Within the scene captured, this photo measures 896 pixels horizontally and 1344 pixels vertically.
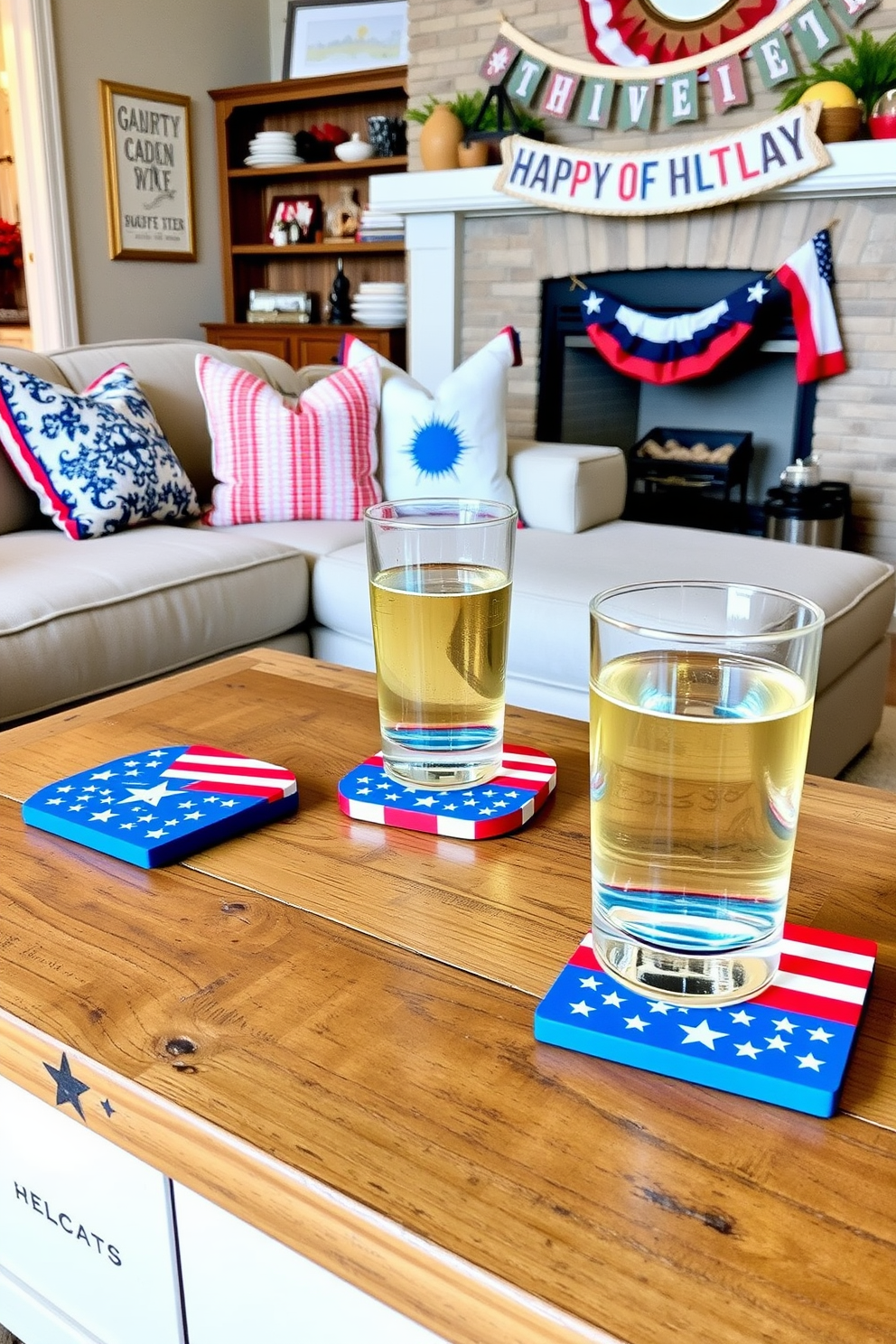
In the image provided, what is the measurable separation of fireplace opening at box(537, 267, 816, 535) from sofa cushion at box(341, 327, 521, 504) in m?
1.39

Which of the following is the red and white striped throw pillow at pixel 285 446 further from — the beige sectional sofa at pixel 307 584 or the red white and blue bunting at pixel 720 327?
the red white and blue bunting at pixel 720 327

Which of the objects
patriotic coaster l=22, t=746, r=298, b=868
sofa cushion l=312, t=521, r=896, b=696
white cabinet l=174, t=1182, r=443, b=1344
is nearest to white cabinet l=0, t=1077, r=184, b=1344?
white cabinet l=174, t=1182, r=443, b=1344

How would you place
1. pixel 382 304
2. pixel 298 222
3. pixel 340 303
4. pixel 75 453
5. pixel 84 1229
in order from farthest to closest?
pixel 298 222
pixel 340 303
pixel 382 304
pixel 75 453
pixel 84 1229

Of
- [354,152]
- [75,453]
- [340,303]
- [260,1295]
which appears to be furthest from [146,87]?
[260,1295]

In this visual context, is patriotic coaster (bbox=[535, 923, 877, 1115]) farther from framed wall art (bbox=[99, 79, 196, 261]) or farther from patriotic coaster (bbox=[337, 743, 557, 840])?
framed wall art (bbox=[99, 79, 196, 261])

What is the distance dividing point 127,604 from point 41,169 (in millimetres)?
3384

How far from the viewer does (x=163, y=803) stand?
834 mm

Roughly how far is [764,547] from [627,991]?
5.81 ft

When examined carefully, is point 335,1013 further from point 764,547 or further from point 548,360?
point 548,360

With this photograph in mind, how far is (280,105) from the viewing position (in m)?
5.12

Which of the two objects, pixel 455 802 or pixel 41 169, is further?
pixel 41 169

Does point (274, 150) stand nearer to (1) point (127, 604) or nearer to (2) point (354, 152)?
(2) point (354, 152)

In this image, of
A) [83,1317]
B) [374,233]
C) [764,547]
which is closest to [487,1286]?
[83,1317]

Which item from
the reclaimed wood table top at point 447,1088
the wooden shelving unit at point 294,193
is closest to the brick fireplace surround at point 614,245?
the wooden shelving unit at point 294,193
